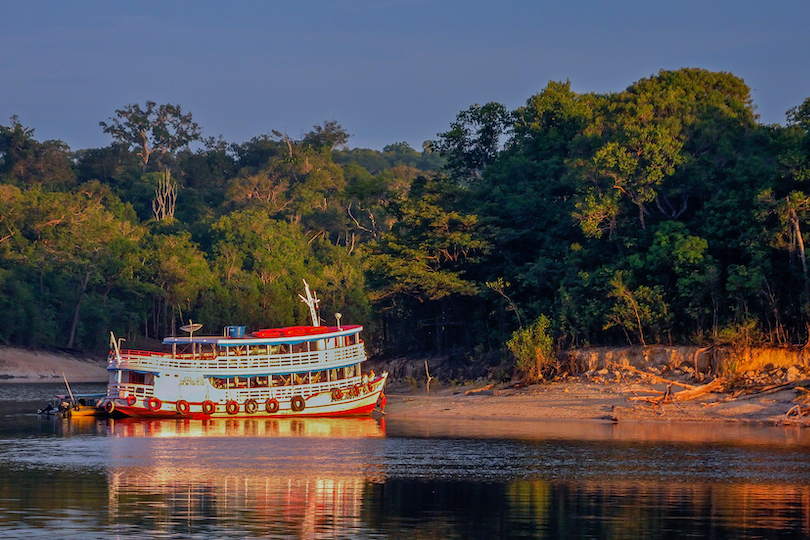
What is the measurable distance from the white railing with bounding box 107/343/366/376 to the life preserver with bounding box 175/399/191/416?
1.42 m

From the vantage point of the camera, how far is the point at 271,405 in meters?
43.9

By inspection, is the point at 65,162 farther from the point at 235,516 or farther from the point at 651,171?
the point at 235,516

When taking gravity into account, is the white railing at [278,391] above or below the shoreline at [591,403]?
above

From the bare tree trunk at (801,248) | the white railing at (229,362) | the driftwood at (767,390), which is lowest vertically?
the driftwood at (767,390)

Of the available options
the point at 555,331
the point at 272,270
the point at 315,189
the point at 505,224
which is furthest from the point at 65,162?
the point at 555,331

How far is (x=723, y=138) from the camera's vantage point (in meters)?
48.4

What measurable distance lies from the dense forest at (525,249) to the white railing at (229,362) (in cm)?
1206

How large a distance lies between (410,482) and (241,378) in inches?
769

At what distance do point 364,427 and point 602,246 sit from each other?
16.2 meters

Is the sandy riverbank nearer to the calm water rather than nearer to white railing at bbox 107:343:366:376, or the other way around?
the calm water

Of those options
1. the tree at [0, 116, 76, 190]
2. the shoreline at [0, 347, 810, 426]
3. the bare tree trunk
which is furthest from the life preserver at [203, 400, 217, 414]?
the tree at [0, 116, 76, 190]

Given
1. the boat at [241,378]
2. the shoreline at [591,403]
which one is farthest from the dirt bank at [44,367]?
the boat at [241,378]

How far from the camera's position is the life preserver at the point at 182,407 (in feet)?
142

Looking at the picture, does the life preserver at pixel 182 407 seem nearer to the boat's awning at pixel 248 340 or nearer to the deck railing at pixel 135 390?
the deck railing at pixel 135 390
